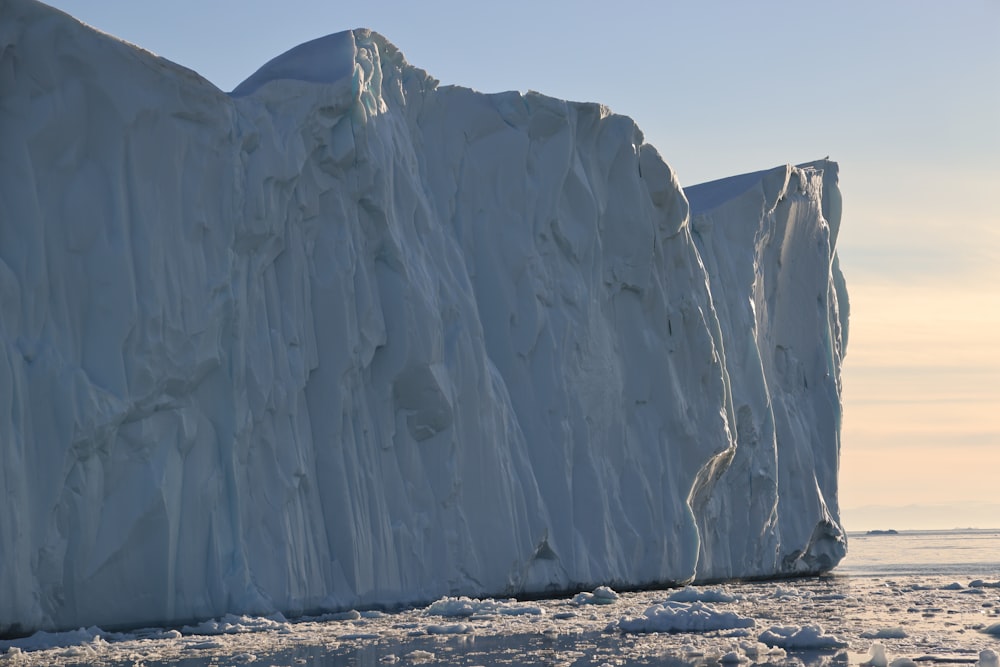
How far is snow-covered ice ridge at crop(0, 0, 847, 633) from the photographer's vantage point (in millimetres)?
14008

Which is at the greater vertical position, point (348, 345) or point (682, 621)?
point (348, 345)

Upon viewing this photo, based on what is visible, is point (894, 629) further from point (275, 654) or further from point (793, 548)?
point (793, 548)

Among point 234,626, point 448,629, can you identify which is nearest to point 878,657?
point 448,629

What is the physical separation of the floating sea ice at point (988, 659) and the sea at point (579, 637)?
0.05ft

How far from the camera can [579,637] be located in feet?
44.9

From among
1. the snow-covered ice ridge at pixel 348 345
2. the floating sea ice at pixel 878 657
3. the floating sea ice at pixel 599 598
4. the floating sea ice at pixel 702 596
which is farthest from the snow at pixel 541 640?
the floating sea ice at pixel 702 596

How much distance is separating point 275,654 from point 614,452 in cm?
1146

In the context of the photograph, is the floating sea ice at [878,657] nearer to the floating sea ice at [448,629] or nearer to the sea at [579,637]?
the sea at [579,637]

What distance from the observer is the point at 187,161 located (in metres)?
15.8

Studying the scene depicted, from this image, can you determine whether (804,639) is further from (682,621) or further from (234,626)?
(234,626)

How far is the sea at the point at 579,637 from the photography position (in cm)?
1156

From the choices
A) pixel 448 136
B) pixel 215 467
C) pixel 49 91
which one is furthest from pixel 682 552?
pixel 49 91

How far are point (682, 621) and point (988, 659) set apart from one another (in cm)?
462

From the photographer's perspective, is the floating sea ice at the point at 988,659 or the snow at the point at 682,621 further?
the snow at the point at 682,621
